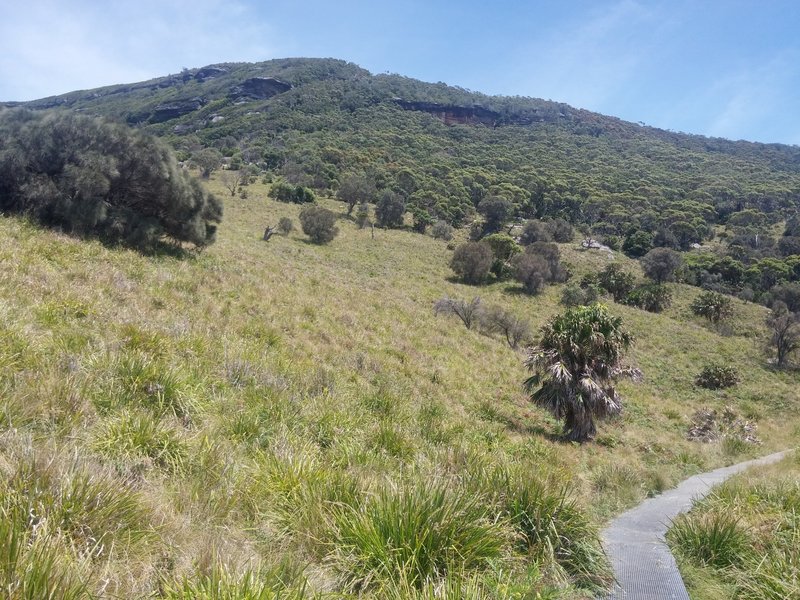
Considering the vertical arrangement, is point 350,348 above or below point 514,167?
below

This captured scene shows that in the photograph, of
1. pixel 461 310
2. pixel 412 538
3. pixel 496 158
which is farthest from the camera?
pixel 496 158

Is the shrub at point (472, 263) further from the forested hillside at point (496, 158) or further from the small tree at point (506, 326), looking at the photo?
the forested hillside at point (496, 158)

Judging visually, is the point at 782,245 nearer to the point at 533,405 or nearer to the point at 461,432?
the point at 533,405

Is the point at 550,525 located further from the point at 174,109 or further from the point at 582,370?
the point at 174,109

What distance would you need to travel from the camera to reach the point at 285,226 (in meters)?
48.4

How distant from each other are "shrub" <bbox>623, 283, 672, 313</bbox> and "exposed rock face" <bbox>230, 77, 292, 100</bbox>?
154m

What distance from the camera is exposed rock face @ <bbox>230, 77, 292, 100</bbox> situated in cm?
16412

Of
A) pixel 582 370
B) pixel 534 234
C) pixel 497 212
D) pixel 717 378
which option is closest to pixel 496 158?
pixel 497 212

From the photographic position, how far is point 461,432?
9867mm

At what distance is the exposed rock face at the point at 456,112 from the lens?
553ft

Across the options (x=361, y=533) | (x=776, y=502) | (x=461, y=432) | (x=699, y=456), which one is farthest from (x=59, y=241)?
(x=699, y=456)

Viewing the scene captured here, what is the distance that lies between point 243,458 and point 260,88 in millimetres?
188453

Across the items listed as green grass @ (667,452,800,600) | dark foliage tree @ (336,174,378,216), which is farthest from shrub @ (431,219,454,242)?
green grass @ (667,452,800,600)

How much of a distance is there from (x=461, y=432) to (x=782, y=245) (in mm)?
92236
